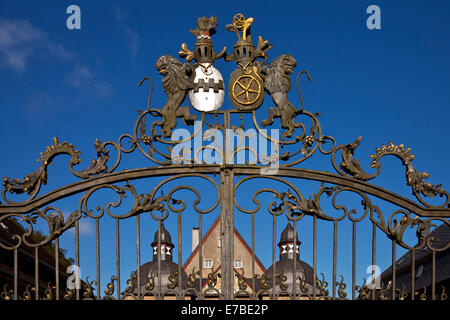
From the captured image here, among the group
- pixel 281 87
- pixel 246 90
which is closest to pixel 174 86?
pixel 246 90

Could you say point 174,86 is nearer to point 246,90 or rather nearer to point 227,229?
point 246,90

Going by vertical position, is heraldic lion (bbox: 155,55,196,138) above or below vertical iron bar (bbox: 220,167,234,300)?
above

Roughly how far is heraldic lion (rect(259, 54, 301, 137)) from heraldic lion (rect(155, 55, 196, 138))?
93 cm

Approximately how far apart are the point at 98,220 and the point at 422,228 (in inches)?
154

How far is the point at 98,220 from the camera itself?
7.59 metres

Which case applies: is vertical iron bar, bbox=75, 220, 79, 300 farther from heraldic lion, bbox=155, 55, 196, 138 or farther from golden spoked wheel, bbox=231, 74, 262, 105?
golden spoked wheel, bbox=231, 74, 262, 105

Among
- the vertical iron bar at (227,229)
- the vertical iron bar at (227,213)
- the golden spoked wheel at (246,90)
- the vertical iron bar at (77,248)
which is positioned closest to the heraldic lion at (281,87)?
the golden spoked wheel at (246,90)

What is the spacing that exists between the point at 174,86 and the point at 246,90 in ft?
2.96

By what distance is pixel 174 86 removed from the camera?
7883 millimetres

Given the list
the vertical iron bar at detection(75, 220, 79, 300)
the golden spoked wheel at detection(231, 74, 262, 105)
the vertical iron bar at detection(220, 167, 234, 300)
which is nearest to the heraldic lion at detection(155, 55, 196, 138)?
the golden spoked wheel at detection(231, 74, 262, 105)

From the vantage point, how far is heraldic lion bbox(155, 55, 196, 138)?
25.6 feet

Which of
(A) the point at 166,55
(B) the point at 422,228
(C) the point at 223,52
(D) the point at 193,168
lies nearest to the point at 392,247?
(B) the point at 422,228
